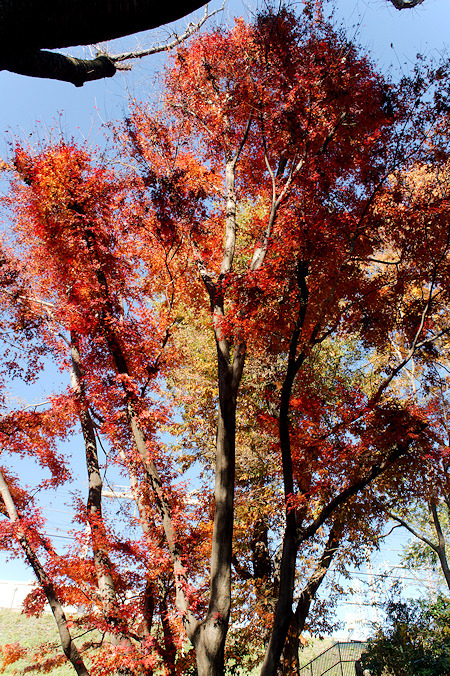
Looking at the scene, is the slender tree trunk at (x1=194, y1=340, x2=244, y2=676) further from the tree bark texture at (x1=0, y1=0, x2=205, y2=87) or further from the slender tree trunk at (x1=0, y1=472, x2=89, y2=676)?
the tree bark texture at (x1=0, y1=0, x2=205, y2=87)

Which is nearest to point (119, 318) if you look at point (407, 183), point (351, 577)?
point (407, 183)

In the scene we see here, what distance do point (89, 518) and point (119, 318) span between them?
3.97 metres

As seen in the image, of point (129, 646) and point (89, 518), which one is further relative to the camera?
point (89, 518)

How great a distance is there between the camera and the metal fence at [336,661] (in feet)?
46.9

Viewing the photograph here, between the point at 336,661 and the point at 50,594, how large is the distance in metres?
13.1

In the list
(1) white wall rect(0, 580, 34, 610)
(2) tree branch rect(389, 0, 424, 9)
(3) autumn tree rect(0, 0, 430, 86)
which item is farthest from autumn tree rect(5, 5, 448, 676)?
(1) white wall rect(0, 580, 34, 610)

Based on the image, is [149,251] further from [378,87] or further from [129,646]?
[129,646]

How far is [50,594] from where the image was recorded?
6.91 meters

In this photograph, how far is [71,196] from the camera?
9180 mm

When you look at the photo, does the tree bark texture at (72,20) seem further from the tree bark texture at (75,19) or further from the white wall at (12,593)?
the white wall at (12,593)

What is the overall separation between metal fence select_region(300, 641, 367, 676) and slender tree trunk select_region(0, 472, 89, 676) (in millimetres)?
9812

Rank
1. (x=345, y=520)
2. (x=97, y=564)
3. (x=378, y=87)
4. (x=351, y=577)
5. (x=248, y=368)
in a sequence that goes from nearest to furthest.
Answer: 1. (x=97, y=564)
2. (x=378, y=87)
3. (x=345, y=520)
4. (x=351, y=577)
5. (x=248, y=368)

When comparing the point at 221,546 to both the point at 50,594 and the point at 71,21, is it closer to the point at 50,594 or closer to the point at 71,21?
the point at 50,594

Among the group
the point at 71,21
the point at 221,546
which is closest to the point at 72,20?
the point at 71,21
